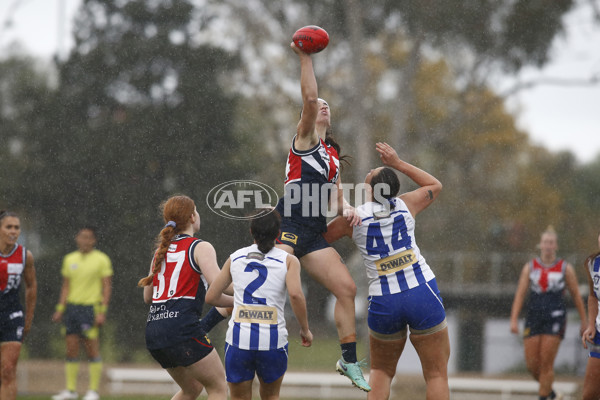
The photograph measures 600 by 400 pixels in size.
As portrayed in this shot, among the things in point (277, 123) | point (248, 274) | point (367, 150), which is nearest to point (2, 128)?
point (277, 123)

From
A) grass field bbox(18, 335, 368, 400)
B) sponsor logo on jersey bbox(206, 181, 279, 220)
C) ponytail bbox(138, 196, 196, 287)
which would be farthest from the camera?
sponsor logo on jersey bbox(206, 181, 279, 220)

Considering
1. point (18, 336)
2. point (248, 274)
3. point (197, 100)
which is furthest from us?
point (197, 100)

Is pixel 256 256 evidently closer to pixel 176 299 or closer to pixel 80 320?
pixel 176 299

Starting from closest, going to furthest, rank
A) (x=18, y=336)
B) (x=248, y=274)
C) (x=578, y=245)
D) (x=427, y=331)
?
(x=248, y=274) < (x=427, y=331) < (x=18, y=336) < (x=578, y=245)

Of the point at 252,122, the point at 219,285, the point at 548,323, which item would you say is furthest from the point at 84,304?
the point at 548,323

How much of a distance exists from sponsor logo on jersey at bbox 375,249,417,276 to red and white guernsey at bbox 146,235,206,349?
3.94 feet

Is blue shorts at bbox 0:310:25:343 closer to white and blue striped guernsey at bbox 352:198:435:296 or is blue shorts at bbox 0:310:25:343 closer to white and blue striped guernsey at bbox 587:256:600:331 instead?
white and blue striped guernsey at bbox 352:198:435:296

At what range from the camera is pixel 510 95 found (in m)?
11.1

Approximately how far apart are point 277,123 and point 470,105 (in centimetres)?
317

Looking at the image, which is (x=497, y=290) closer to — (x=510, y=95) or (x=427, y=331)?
(x=510, y=95)

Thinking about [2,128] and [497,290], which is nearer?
[2,128]

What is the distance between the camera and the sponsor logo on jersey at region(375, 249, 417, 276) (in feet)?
14.9

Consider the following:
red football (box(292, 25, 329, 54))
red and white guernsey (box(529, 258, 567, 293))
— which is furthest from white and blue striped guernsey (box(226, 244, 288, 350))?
red and white guernsey (box(529, 258, 567, 293))

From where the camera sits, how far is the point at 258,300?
392 cm
